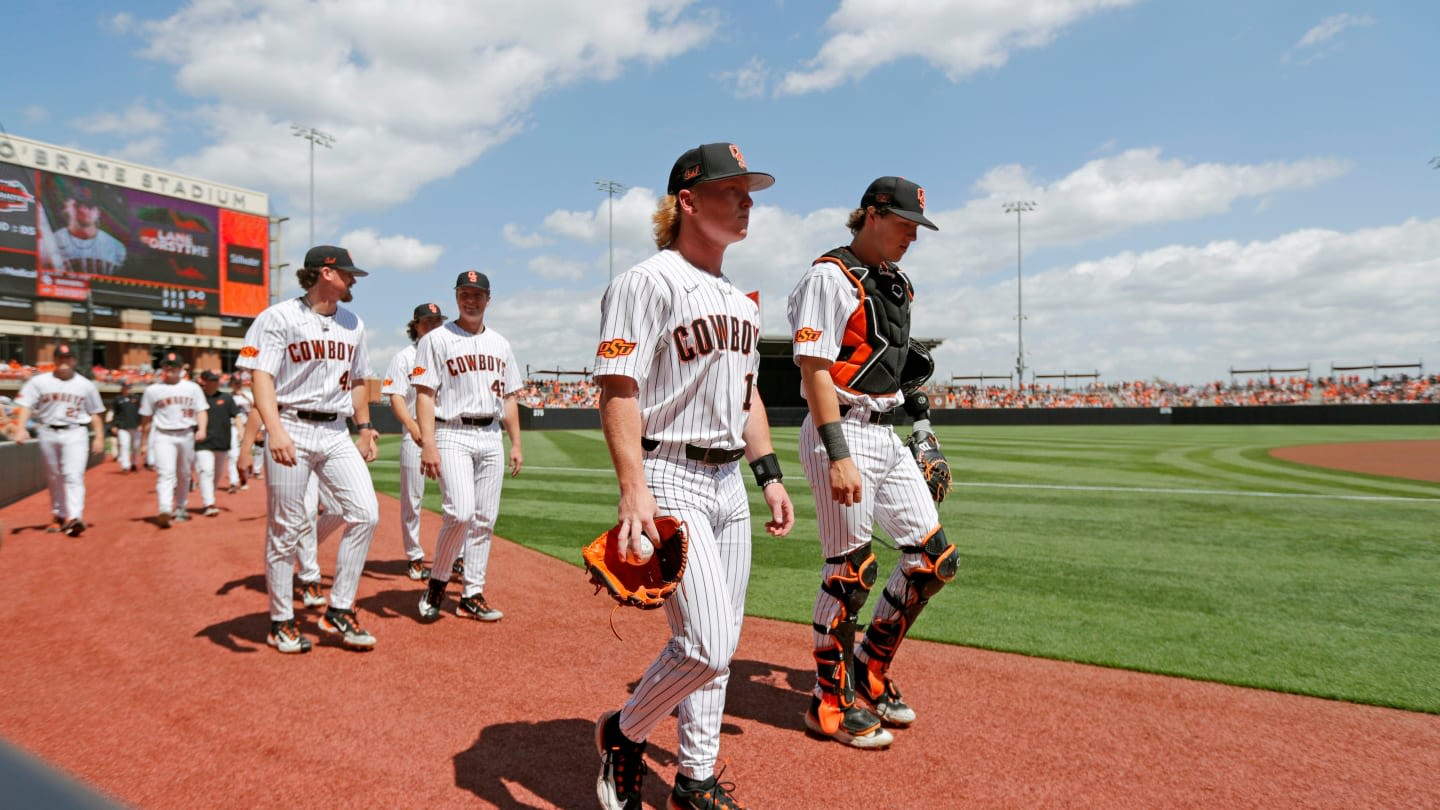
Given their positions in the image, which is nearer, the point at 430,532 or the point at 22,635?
the point at 22,635

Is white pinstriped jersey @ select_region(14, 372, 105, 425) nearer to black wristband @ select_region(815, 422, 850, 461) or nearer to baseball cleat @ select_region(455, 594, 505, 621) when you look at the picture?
baseball cleat @ select_region(455, 594, 505, 621)

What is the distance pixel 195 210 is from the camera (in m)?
45.0

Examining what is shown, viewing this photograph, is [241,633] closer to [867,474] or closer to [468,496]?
[468,496]

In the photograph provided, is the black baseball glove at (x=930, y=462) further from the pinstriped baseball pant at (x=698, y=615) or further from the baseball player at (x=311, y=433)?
the baseball player at (x=311, y=433)

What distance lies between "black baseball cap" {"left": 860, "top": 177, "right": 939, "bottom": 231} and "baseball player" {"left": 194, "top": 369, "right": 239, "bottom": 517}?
1031 centimetres

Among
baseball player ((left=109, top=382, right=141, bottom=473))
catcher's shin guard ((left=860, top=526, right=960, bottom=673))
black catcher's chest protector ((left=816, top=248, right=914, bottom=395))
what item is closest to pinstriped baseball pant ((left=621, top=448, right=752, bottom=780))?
black catcher's chest protector ((left=816, top=248, right=914, bottom=395))

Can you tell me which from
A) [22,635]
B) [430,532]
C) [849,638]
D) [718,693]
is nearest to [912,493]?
Result: [849,638]

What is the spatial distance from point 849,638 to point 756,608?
210 cm

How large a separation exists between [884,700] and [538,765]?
159cm

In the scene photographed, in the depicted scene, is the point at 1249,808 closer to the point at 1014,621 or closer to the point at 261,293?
the point at 1014,621

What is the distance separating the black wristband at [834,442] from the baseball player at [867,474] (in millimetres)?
149

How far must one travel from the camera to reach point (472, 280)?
5934 mm

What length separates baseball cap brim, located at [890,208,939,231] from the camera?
3721 millimetres

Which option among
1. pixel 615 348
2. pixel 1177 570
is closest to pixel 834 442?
pixel 615 348
